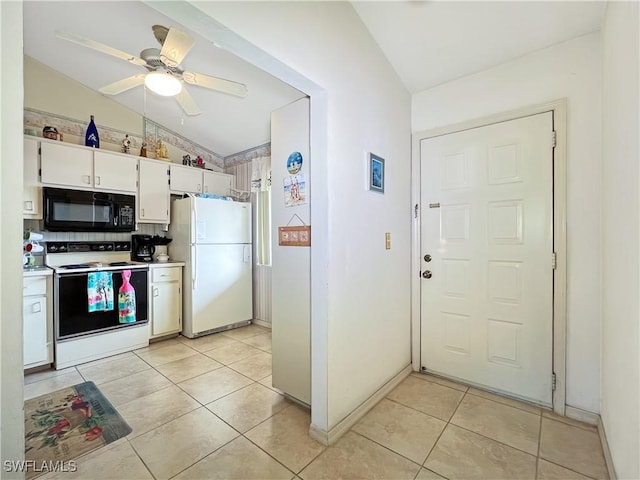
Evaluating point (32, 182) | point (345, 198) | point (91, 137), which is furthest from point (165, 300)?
point (345, 198)

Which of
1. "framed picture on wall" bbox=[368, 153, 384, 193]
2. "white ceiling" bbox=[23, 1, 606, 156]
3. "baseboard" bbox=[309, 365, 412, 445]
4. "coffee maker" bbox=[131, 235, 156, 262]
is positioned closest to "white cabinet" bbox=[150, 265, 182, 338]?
"coffee maker" bbox=[131, 235, 156, 262]

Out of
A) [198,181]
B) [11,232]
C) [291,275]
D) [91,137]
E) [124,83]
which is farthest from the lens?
[198,181]

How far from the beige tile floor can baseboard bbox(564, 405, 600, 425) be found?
53 mm

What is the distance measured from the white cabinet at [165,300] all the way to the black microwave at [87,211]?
64 cm

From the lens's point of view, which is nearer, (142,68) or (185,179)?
(142,68)

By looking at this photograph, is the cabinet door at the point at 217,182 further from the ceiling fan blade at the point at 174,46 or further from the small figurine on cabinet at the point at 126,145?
the ceiling fan blade at the point at 174,46

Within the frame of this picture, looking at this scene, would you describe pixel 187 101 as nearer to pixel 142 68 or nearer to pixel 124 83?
pixel 124 83

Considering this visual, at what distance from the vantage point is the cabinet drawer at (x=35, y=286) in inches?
99.1

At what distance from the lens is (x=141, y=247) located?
11.7 feet

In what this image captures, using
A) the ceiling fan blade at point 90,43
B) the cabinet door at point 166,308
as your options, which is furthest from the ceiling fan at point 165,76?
the cabinet door at point 166,308

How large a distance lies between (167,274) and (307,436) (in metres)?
2.56

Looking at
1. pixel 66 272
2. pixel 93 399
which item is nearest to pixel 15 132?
pixel 93 399

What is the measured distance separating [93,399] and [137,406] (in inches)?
15.7

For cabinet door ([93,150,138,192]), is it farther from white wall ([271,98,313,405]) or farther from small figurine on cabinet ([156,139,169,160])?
white wall ([271,98,313,405])
